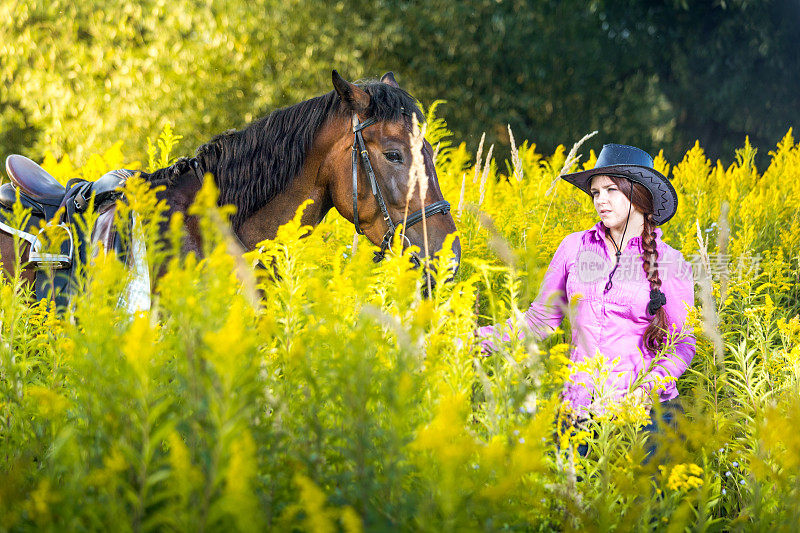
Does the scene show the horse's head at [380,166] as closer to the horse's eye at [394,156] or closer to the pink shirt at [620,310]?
the horse's eye at [394,156]

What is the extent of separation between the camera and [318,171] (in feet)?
11.4

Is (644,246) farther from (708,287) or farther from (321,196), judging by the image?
(321,196)

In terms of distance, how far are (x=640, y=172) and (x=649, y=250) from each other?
0.42 metres

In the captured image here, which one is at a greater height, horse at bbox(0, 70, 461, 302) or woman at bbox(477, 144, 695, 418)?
horse at bbox(0, 70, 461, 302)

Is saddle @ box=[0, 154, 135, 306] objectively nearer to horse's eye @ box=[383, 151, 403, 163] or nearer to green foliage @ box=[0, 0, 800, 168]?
horse's eye @ box=[383, 151, 403, 163]

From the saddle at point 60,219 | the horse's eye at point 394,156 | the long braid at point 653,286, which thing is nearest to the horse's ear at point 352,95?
the horse's eye at point 394,156

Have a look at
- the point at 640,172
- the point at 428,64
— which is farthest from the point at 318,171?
the point at 428,64

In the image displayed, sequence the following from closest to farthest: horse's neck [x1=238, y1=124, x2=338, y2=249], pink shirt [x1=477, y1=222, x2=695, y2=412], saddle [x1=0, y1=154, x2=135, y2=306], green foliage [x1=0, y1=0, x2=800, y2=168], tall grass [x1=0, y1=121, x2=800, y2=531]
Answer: tall grass [x1=0, y1=121, x2=800, y2=531] → pink shirt [x1=477, y1=222, x2=695, y2=412] → saddle [x1=0, y1=154, x2=135, y2=306] → horse's neck [x1=238, y1=124, x2=338, y2=249] → green foliage [x1=0, y1=0, x2=800, y2=168]

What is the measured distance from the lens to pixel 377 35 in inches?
487

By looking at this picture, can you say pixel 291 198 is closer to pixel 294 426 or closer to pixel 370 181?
pixel 370 181

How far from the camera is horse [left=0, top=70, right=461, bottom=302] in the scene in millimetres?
3338

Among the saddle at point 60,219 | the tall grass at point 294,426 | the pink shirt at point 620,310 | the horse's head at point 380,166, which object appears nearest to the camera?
the tall grass at point 294,426

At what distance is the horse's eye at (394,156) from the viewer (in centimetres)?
336

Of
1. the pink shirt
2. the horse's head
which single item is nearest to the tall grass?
the pink shirt
